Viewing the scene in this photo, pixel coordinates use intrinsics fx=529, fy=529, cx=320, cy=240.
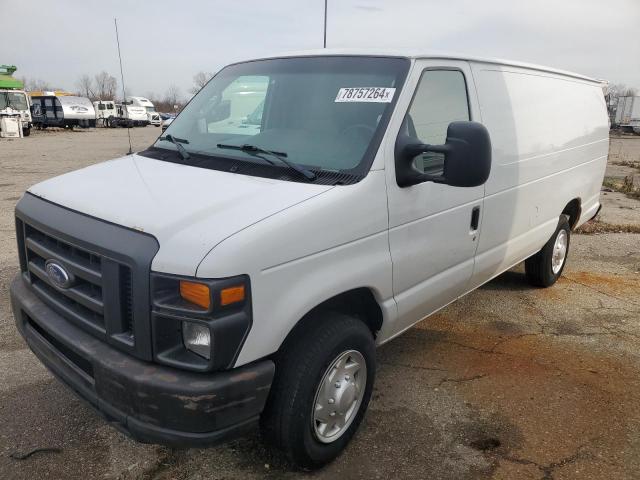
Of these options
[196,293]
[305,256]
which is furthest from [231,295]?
[305,256]

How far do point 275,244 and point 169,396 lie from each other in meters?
0.75

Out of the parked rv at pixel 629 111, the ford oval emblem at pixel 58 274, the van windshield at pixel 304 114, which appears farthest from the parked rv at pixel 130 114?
the ford oval emblem at pixel 58 274

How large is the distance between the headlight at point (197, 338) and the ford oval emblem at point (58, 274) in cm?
72

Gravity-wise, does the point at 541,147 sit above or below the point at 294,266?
above

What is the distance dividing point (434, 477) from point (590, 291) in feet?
12.0

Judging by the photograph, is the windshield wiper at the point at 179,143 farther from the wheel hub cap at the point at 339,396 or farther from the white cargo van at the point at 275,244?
the wheel hub cap at the point at 339,396

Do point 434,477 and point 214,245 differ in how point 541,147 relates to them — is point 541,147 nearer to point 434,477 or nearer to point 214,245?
point 434,477

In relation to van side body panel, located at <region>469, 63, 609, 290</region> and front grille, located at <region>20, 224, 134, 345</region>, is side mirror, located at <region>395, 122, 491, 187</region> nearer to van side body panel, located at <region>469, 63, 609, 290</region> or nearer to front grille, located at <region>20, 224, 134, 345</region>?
van side body panel, located at <region>469, 63, 609, 290</region>

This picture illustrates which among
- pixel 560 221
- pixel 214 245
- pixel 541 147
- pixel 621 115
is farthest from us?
pixel 621 115

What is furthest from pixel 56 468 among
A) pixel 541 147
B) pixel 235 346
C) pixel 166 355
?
pixel 541 147

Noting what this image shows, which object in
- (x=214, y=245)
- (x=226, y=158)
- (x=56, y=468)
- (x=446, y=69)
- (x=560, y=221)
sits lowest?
(x=56, y=468)

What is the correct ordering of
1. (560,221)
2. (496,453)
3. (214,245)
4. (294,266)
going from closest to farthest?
(214,245) → (294,266) → (496,453) → (560,221)

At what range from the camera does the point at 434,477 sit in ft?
9.17

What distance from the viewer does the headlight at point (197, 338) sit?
2.14m
